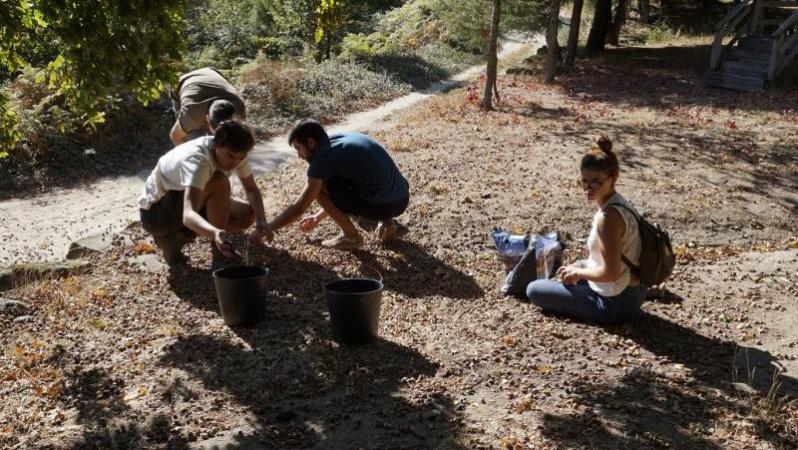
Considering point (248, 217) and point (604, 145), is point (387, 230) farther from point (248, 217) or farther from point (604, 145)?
point (604, 145)

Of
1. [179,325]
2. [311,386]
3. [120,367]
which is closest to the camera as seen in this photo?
[311,386]

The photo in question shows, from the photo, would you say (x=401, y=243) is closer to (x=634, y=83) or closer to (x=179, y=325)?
(x=179, y=325)

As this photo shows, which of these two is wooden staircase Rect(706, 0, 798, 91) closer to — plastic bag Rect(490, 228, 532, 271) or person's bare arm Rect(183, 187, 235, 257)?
plastic bag Rect(490, 228, 532, 271)

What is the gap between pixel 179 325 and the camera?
532cm

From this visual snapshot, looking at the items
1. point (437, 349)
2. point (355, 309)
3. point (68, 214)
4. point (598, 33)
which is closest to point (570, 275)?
point (437, 349)

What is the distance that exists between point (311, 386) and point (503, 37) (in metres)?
25.2

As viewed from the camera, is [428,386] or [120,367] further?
[120,367]

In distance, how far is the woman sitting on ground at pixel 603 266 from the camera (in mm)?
4664

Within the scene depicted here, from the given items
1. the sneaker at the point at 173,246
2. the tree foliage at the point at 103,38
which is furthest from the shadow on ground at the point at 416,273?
the tree foliage at the point at 103,38

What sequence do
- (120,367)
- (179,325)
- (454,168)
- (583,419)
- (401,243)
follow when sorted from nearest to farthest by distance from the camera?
(583,419) < (120,367) < (179,325) < (401,243) < (454,168)

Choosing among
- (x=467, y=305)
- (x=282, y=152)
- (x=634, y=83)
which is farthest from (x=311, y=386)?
(x=634, y=83)

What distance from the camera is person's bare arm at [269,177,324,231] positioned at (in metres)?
5.80

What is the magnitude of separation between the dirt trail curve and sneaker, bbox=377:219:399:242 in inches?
113

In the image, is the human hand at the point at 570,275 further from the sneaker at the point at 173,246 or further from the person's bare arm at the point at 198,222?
the sneaker at the point at 173,246
